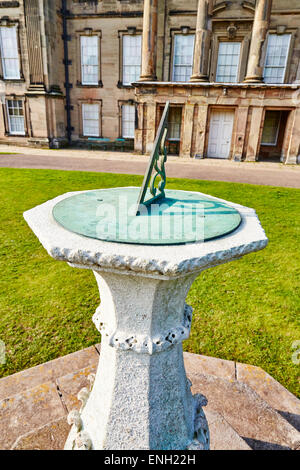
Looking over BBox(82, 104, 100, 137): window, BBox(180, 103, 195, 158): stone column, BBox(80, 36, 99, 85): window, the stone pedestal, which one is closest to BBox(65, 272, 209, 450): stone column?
the stone pedestal

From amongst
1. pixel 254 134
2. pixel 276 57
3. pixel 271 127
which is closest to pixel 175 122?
pixel 254 134

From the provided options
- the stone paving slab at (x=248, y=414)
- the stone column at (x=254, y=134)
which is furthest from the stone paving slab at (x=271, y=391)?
the stone column at (x=254, y=134)

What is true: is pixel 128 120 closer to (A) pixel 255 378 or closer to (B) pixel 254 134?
(B) pixel 254 134

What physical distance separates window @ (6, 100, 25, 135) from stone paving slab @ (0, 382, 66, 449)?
2065 centimetres

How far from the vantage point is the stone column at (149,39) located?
15797 millimetres

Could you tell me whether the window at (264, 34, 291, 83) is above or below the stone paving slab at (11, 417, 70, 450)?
above

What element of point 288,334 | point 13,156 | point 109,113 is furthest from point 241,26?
point 288,334

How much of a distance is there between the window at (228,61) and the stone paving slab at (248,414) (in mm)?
18800

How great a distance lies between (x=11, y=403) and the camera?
8.11 ft

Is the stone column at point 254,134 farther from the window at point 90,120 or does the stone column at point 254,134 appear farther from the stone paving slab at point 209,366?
the stone paving slab at point 209,366

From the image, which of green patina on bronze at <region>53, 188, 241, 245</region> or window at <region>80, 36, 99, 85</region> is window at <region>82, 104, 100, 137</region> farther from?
green patina on bronze at <region>53, 188, 241, 245</region>

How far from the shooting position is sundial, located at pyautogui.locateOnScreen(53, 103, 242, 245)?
1591 mm
